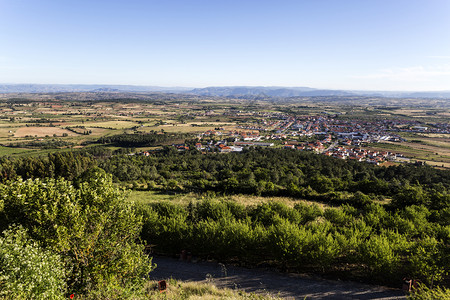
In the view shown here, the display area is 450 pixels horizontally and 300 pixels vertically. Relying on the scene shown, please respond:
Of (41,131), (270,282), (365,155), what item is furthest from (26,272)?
(41,131)

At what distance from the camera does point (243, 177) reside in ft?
147

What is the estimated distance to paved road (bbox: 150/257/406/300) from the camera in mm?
14391

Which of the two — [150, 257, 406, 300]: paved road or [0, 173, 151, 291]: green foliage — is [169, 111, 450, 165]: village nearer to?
[150, 257, 406, 300]: paved road

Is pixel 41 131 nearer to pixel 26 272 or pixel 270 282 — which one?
pixel 26 272

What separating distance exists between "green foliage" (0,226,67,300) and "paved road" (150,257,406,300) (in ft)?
30.2

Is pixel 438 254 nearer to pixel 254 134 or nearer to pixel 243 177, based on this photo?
pixel 243 177

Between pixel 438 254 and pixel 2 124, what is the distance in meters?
174

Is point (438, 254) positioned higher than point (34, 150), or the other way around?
point (438, 254)

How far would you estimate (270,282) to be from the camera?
15664 mm

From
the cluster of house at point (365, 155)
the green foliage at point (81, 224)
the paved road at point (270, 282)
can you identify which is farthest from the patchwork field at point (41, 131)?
the green foliage at point (81, 224)

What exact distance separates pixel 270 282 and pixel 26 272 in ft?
43.1

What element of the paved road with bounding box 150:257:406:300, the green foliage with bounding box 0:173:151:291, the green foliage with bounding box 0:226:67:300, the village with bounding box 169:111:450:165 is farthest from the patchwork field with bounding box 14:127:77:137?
the green foliage with bounding box 0:226:67:300

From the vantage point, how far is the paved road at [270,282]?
14.4 meters

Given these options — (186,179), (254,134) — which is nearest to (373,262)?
(186,179)
